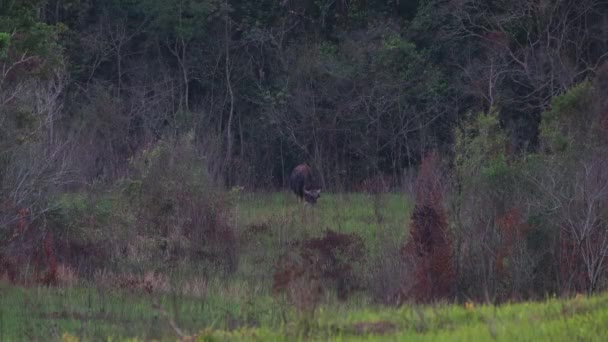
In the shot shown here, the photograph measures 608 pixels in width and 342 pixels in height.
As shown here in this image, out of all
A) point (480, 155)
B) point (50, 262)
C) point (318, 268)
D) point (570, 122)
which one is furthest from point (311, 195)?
point (318, 268)

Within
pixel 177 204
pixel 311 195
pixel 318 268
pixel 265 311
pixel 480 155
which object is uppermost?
pixel 480 155

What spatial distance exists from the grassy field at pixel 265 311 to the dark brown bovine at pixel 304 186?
4.88 metres

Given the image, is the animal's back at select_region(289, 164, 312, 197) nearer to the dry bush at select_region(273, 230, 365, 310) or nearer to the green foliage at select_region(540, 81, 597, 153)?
the dry bush at select_region(273, 230, 365, 310)

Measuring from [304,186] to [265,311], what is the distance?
1905 centimetres

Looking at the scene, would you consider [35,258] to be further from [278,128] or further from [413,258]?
[278,128]

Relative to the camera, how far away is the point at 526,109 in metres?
35.0

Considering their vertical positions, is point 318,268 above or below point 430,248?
below

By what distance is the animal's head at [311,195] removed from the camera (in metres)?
31.0

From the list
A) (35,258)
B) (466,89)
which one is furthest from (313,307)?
(466,89)

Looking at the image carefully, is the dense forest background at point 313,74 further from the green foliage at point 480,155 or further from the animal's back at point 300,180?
the green foliage at point 480,155

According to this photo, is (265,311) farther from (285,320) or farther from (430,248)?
(430,248)

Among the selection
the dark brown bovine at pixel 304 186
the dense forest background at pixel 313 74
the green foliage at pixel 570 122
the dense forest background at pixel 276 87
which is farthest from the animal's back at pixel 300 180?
the green foliage at pixel 570 122

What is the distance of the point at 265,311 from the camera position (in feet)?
42.5

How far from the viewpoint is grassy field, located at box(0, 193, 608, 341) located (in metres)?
9.40
